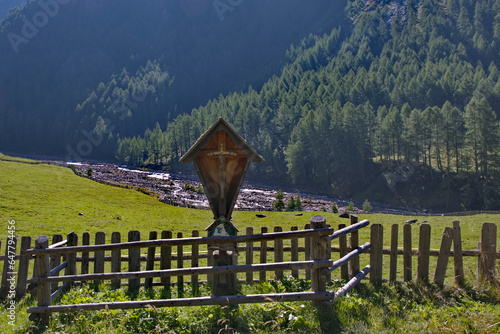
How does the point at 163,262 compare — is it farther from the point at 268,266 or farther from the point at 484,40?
the point at 484,40

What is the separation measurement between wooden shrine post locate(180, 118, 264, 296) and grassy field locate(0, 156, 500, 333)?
1970 mm

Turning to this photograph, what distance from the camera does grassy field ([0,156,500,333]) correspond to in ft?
22.7

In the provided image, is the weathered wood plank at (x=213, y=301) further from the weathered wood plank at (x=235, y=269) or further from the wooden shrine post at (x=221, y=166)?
the wooden shrine post at (x=221, y=166)

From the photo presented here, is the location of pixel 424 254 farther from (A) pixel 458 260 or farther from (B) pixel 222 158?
(B) pixel 222 158

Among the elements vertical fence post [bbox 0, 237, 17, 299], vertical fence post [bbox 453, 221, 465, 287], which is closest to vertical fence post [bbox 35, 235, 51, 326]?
vertical fence post [bbox 0, 237, 17, 299]

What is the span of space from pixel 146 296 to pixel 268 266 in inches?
149

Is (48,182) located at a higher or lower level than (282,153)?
lower

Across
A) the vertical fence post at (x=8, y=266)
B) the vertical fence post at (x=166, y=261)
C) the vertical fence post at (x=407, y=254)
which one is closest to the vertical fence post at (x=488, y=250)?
the vertical fence post at (x=407, y=254)

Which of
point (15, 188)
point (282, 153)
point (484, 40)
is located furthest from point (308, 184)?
point (484, 40)

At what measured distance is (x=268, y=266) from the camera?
24.3 feet

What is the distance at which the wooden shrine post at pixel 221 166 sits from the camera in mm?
8656

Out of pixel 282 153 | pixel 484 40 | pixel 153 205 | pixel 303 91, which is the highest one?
pixel 484 40

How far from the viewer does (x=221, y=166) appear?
28.8 feet

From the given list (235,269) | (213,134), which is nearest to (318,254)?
(235,269)
